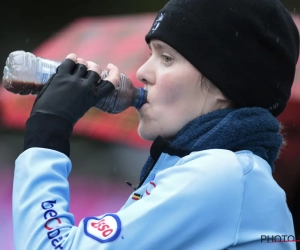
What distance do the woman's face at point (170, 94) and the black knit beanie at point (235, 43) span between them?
2 centimetres

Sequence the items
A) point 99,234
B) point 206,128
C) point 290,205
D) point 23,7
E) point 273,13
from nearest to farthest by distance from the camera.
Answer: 1. point 99,234
2. point 206,128
3. point 273,13
4. point 290,205
5. point 23,7

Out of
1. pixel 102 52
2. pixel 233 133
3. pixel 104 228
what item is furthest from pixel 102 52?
pixel 104 228

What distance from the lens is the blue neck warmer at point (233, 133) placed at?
1110 mm

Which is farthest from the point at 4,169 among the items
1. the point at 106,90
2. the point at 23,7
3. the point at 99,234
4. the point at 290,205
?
the point at 99,234

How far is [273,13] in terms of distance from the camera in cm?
127

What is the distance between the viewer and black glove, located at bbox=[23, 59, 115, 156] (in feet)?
3.62

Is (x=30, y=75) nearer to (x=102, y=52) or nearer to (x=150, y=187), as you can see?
(x=150, y=187)

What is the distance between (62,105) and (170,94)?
24cm

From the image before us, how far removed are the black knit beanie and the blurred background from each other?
3.07 feet

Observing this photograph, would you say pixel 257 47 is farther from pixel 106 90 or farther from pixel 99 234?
pixel 99 234

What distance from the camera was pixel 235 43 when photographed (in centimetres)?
124

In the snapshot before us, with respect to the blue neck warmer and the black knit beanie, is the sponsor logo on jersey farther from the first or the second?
the black knit beanie

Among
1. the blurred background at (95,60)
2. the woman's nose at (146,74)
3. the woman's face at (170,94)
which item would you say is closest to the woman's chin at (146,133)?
the woman's face at (170,94)

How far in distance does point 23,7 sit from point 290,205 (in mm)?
1589
